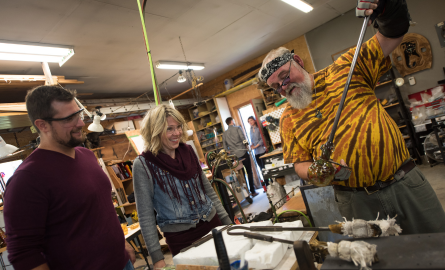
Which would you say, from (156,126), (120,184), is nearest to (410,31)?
(156,126)

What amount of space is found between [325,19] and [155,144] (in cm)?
620

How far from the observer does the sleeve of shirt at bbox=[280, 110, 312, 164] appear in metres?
1.41

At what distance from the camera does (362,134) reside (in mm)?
1215

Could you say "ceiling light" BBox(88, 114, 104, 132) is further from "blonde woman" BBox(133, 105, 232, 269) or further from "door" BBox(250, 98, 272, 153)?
"door" BBox(250, 98, 272, 153)

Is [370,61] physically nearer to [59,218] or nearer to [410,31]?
[59,218]

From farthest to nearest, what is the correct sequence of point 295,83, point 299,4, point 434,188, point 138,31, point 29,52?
point 299,4 < point 138,31 < point 434,188 < point 29,52 < point 295,83

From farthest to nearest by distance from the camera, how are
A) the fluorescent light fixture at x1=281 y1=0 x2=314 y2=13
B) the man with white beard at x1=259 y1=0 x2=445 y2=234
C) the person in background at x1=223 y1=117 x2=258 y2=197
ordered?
the person in background at x1=223 y1=117 x2=258 y2=197
the fluorescent light fixture at x1=281 y1=0 x2=314 y2=13
the man with white beard at x1=259 y1=0 x2=445 y2=234

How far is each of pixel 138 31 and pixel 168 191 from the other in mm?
3548

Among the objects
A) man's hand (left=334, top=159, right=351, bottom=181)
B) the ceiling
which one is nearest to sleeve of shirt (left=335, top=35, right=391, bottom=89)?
man's hand (left=334, top=159, right=351, bottom=181)

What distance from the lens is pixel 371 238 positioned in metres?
0.71

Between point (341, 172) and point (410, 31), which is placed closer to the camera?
point (341, 172)

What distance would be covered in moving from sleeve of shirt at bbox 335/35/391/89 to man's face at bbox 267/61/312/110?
20 cm

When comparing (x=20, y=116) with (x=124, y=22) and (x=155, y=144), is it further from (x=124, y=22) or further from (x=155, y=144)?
(x=155, y=144)

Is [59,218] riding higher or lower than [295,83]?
lower
